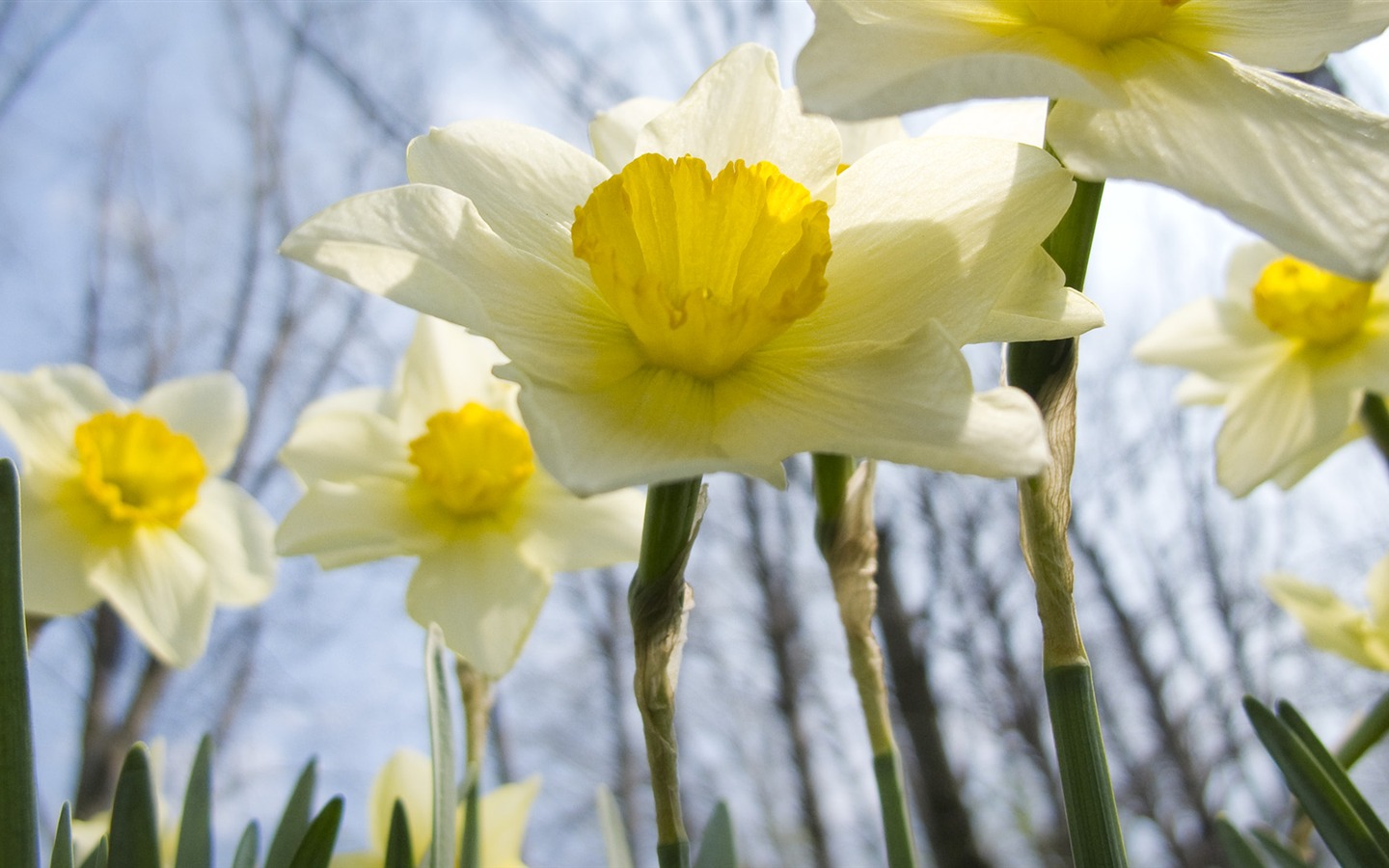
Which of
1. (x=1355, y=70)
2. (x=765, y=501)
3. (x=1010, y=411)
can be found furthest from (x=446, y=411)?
(x=765, y=501)

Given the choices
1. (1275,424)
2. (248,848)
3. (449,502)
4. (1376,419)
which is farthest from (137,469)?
(1376,419)

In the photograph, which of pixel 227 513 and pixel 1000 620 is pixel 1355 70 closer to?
pixel 227 513

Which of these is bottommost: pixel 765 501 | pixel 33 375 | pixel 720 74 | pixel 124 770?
pixel 124 770

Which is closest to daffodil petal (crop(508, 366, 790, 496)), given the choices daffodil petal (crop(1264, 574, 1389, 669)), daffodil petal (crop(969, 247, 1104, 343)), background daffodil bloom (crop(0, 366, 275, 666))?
daffodil petal (crop(969, 247, 1104, 343))

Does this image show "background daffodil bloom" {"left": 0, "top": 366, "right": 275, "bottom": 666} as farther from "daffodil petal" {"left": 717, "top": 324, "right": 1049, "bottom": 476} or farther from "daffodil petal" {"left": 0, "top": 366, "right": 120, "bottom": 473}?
"daffodil petal" {"left": 717, "top": 324, "right": 1049, "bottom": 476}

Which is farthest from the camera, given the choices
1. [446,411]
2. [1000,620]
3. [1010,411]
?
[1000,620]

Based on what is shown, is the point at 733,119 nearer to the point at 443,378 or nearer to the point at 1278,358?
the point at 443,378
